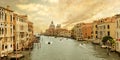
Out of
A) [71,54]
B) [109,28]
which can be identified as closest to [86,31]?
[109,28]

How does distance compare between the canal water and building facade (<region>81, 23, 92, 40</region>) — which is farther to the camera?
building facade (<region>81, 23, 92, 40</region>)

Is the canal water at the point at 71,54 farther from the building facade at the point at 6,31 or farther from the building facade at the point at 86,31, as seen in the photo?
the building facade at the point at 86,31

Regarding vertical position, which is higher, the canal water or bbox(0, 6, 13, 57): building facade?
bbox(0, 6, 13, 57): building facade

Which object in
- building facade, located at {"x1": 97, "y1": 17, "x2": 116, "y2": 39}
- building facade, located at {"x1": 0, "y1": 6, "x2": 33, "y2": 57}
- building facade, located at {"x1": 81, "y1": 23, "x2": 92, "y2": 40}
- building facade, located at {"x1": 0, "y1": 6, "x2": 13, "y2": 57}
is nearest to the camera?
building facade, located at {"x1": 0, "y1": 6, "x2": 13, "y2": 57}

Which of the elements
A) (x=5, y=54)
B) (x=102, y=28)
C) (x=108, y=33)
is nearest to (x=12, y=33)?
(x=5, y=54)

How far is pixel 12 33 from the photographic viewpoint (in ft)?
135

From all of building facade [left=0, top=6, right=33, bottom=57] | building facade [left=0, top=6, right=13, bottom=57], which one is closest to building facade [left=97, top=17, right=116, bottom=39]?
building facade [left=0, top=6, right=33, bottom=57]

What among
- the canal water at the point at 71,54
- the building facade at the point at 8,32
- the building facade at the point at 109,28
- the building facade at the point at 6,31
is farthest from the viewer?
the building facade at the point at 109,28

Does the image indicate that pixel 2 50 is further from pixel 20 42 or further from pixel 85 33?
pixel 85 33

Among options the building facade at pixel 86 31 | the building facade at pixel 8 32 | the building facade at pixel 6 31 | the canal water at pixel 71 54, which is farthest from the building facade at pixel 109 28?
the building facade at pixel 86 31

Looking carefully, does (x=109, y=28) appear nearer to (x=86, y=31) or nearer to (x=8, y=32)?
(x=8, y=32)

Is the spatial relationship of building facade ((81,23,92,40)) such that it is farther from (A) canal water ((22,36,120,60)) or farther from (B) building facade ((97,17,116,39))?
(A) canal water ((22,36,120,60))

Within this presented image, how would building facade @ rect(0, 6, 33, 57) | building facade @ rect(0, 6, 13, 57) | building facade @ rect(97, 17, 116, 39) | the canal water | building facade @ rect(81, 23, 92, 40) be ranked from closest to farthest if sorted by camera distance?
building facade @ rect(0, 6, 13, 57) → building facade @ rect(0, 6, 33, 57) → the canal water → building facade @ rect(97, 17, 116, 39) → building facade @ rect(81, 23, 92, 40)

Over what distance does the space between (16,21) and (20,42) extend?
18.2 ft
